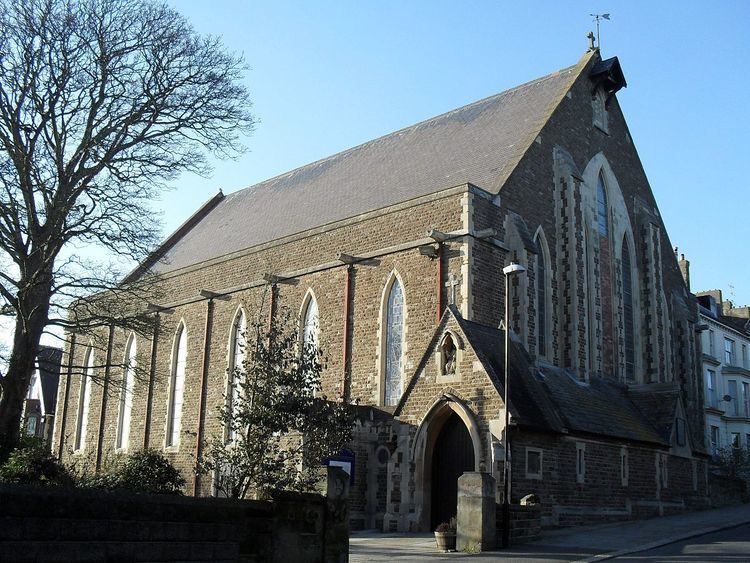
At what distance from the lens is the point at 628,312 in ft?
98.3

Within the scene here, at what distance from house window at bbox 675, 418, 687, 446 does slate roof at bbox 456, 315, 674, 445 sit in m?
0.74

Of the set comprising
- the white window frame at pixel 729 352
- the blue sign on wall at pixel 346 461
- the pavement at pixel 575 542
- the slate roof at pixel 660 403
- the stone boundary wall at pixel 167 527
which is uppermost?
the white window frame at pixel 729 352

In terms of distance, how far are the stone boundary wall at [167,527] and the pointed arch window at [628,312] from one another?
1902 cm

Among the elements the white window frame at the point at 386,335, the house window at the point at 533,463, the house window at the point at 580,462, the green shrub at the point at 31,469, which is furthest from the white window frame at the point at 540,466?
the green shrub at the point at 31,469

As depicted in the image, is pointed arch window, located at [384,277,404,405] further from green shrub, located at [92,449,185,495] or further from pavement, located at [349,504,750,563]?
green shrub, located at [92,449,185,495]

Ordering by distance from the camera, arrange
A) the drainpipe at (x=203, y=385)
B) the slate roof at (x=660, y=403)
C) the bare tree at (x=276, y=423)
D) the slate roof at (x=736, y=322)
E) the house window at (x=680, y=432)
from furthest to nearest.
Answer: the slate roof at (x=736, y=322) → the drainpipe at (x=203, y=385) → the house window at (x=680, y=432) → the slate roof at (x=660, y=403) → the bare tree at (x=276, y=423)

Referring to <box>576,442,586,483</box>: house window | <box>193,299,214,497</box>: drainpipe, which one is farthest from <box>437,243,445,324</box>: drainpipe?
<box>193,299,214,497</box>: drainpipe

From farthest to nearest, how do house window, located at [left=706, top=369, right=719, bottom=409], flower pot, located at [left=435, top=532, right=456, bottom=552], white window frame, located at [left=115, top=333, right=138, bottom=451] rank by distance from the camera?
1. house window, located at [left=706, top=369, right=719, bottom=409]
2. white window frame, located at [left=115, top=333, right=138, bottom=451]
3. flower pot, located at [left=435, top=532, right=456, bottom=552]

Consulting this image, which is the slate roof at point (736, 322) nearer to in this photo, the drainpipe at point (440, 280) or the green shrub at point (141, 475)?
the drainpipe at point (440, 280)

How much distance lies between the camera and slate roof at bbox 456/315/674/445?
18953 mm

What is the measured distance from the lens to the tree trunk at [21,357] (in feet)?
61.5

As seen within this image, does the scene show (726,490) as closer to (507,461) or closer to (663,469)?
(663,469)

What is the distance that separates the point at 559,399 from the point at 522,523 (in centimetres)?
592

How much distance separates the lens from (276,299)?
29031 mm
